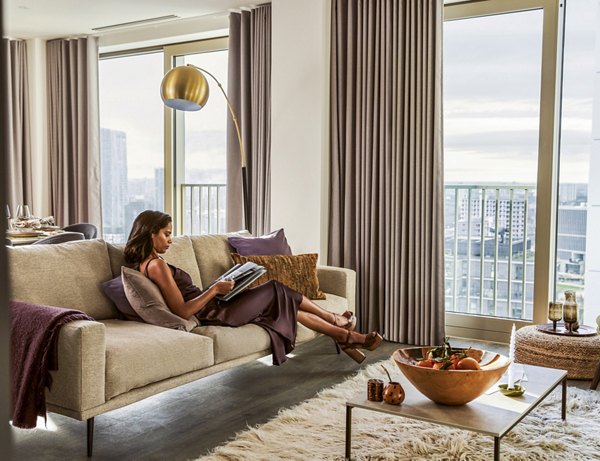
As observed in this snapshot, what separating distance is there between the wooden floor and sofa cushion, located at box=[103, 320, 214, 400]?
0.82 feet

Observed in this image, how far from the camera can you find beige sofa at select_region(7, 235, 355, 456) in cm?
257

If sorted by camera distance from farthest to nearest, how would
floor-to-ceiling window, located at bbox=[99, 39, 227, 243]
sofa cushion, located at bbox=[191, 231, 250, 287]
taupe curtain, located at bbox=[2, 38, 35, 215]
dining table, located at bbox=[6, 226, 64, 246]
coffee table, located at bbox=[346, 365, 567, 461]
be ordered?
taupe curtain, located at bbox=[2, 38, 35, 215]
floor-to-ceiling window, located at bbox=[99, 39, 227, 243]
dining table, located at bbox=[6, 226, 64, 246]
sofa cushion, located at bbox=[191, 231, 250, 287]
coffee table, located at bbox=[346, 365, 567, 461]

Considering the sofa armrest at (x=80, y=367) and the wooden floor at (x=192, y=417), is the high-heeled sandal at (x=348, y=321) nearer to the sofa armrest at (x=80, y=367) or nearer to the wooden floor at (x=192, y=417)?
the wooden floor at (x=192, y=417)

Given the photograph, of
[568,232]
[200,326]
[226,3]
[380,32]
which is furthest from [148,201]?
[568,232]

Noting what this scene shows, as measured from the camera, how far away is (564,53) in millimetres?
4551

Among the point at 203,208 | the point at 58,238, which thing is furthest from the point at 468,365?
the point at 203,208

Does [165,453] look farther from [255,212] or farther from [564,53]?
[564,53]

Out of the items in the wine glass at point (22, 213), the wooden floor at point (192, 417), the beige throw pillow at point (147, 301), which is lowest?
the wooden floor at point (192, 417)

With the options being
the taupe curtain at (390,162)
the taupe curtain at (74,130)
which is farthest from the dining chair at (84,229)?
the taupe curtain at (390,162)

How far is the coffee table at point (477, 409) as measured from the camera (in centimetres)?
231

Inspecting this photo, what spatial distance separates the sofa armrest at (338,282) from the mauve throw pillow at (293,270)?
16 centimetres

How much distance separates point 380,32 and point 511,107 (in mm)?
1094

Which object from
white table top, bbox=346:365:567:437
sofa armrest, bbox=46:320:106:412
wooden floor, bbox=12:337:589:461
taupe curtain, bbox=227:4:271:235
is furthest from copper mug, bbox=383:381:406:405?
taupe curtain, bbox=227:4:271:235

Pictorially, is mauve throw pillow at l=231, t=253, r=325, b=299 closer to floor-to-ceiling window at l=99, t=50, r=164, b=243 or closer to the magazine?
the magazine
